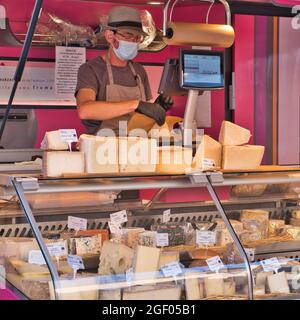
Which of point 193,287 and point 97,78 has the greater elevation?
point 97,78

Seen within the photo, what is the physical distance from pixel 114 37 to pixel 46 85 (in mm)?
2011

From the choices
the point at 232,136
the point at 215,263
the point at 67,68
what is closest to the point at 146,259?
the point at 215,263

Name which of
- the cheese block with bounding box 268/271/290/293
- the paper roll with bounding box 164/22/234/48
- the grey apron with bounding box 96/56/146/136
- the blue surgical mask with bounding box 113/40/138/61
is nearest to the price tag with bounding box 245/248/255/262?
the cheese block with bounding box 268/271/290/293

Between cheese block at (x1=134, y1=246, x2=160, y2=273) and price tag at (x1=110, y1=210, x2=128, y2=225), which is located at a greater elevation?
price tag at (x1=110, y1=210, x2=128, y2=225)

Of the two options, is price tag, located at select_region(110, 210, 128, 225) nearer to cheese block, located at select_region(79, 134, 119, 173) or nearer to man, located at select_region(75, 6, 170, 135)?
cheese block, located at select_region(79, 134, 119, 173)

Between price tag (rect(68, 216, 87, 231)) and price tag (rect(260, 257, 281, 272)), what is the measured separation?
34.9 inches

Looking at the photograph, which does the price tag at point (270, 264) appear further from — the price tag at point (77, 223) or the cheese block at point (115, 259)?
the price tag at point (77, 223)

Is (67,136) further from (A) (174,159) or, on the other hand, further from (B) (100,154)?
(A) (174,159)

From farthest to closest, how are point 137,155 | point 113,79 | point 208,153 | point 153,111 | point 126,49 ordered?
1. point 113,79
2. point 126,49
3. point 153,111
4. point 208,153
5. point 137,155

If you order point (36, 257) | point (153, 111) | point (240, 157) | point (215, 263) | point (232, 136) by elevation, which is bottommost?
point (215, 263)

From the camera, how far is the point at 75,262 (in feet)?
10.1

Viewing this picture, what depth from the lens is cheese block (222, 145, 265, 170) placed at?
3629 millimetres

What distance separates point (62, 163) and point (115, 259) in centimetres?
51

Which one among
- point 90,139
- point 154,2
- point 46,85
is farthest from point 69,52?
point 90,139
